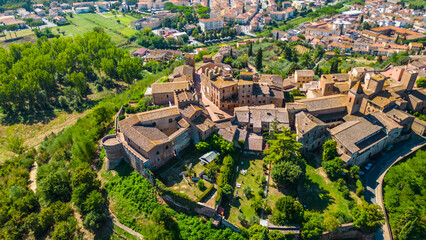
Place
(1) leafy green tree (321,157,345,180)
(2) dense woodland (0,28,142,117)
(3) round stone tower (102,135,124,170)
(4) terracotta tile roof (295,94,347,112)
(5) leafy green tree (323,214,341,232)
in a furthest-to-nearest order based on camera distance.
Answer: (2) dense woodland (0,28,142,117) → (4) terracotta tile roof (295,94,347,112) → (3) round stone tower (102,135,124,170) → (1) leafy green tree (321,157,345,180) → (5) leafy green tree (323,214,341,232)

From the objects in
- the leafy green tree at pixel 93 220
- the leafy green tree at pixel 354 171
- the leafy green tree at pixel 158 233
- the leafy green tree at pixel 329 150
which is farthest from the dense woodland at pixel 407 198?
the leafy green tree at pixel 93 220

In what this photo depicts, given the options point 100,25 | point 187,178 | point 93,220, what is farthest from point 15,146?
point 100,25

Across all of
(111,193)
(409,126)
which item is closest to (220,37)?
(409,126)

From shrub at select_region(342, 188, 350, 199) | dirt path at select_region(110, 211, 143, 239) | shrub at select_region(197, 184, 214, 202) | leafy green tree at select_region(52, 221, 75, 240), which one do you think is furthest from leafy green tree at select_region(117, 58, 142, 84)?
shrub at select_region(342, 188, 350, 199)

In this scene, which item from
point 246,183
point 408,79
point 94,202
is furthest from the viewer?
point 408,79

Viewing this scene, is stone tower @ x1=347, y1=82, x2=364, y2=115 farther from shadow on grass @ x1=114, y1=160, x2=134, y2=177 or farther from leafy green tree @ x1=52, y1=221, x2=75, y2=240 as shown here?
leafy green tree @ x1=52, y1=221, x2=75, y2=240

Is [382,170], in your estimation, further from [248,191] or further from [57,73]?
[57,73]

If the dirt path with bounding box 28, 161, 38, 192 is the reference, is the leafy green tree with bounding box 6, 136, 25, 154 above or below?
above

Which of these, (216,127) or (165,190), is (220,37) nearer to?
(216,127)
